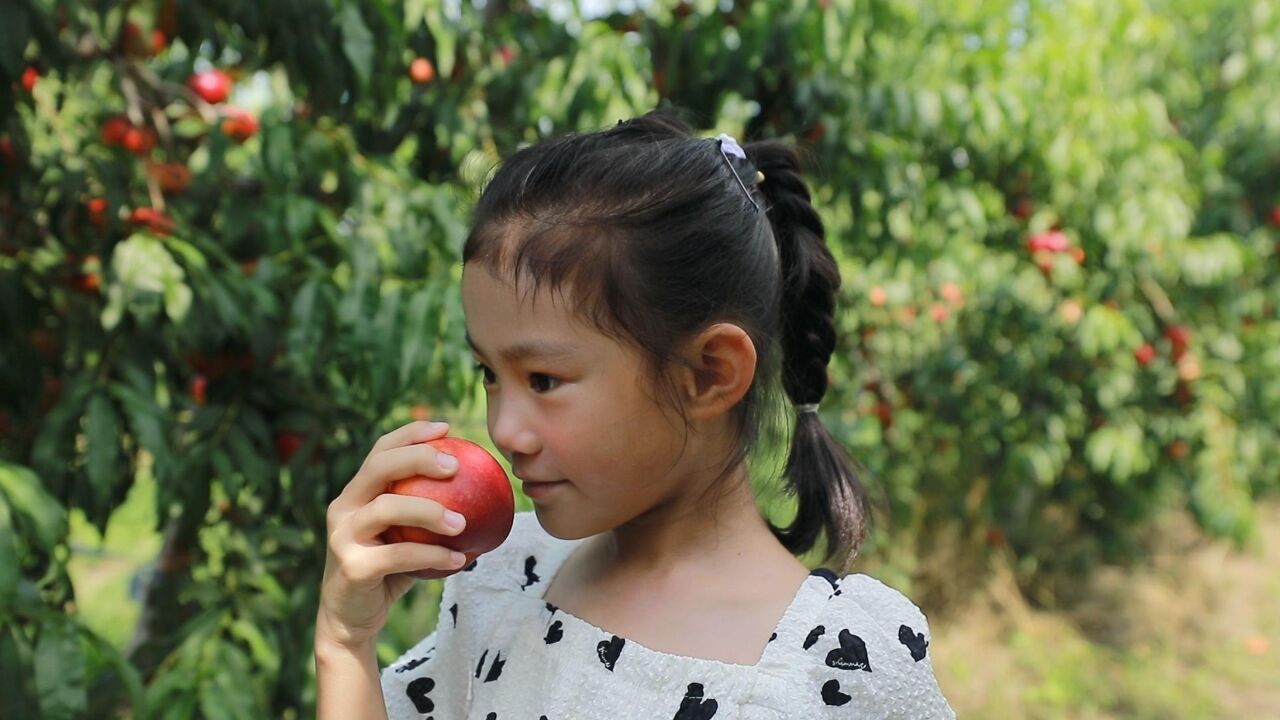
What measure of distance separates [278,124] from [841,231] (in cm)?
164

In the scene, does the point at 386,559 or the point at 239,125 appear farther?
the point at 239,125

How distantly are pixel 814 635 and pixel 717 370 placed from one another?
24cm

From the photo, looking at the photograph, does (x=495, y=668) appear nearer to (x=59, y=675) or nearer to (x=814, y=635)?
(x=814, y=635)

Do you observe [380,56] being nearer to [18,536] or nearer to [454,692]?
[18,536]

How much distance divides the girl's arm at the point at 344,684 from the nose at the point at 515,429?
22 centimetres

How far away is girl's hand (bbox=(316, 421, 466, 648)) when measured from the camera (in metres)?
0.94

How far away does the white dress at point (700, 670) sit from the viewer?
38.0 inches

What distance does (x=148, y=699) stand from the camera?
154 centimetres

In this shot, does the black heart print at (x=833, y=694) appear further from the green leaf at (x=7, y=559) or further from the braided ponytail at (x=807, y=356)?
the green leaf at (x=7, y=559)

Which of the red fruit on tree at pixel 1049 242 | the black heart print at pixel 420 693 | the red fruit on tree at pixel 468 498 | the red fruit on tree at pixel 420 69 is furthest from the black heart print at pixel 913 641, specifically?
the red fruit on tree at pixel 1049 242

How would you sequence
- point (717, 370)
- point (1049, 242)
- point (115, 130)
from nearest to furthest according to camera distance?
point (717, 370) < point (115, 130) < point (1049, 242)

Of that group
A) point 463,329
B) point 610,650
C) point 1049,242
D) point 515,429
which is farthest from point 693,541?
point 1049,242

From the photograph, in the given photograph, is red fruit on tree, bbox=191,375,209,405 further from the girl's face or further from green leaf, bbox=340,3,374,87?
the girl's face

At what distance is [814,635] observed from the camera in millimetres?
986
